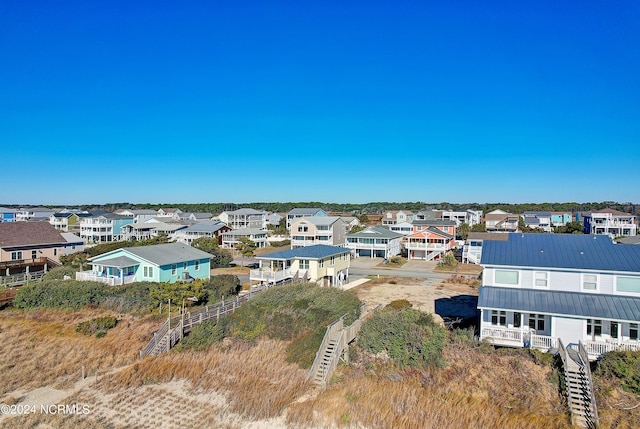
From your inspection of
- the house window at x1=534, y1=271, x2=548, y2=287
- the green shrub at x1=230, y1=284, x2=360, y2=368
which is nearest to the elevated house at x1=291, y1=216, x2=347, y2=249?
the green shrub at x1=230, y1=284, x2=360, y2=368

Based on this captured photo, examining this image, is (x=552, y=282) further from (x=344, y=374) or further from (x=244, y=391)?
(x=244, y=391)

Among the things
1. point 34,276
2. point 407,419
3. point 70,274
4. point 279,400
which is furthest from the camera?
point 34,276

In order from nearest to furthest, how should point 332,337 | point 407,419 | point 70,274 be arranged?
point 407,419
point 332,337
point 70,274

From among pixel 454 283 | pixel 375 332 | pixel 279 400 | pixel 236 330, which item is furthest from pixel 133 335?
pixel 454 283

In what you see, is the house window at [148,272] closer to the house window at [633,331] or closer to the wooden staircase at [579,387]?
the wooden staircase at [579,387]

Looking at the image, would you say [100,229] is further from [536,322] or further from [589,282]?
[589,282]

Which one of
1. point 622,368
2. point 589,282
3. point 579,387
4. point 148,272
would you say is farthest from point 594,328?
point 148,272
